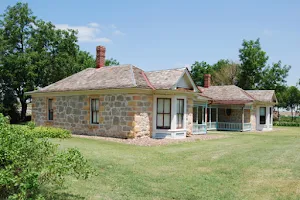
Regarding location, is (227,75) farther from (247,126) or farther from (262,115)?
(247,126)

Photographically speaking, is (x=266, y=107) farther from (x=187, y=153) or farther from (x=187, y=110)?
(x=187, y=153)

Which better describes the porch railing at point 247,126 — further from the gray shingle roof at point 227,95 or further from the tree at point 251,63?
the tree at point 251,63

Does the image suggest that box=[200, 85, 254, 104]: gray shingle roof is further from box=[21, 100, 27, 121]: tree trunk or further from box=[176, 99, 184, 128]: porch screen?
box=[21, 100, 27, 121]: tree trunk

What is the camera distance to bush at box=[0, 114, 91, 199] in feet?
16.1

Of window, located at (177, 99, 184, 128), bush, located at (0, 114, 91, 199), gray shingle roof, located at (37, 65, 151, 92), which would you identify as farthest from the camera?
window, located at (177, 99, 184, 128)

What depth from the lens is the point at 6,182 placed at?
484 cm

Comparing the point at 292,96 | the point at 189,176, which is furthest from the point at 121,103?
the point at 292,96

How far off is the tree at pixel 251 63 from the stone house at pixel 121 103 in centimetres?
2867

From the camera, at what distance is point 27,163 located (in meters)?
5.38

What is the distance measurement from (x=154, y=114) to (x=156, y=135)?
1220 millimetres

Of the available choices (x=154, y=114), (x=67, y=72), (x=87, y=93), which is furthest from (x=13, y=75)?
(x=154, y=114)

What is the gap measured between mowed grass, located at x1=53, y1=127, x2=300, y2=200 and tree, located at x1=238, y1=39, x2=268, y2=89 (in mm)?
38522

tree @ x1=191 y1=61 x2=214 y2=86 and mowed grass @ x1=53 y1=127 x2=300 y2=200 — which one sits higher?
tree @ x1=191 y1=61 x2=214 y2=86

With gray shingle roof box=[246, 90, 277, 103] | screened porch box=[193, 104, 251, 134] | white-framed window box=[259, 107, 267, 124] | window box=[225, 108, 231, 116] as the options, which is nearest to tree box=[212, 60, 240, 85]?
gray shingle roof box=[246, 90, 277, 103]
